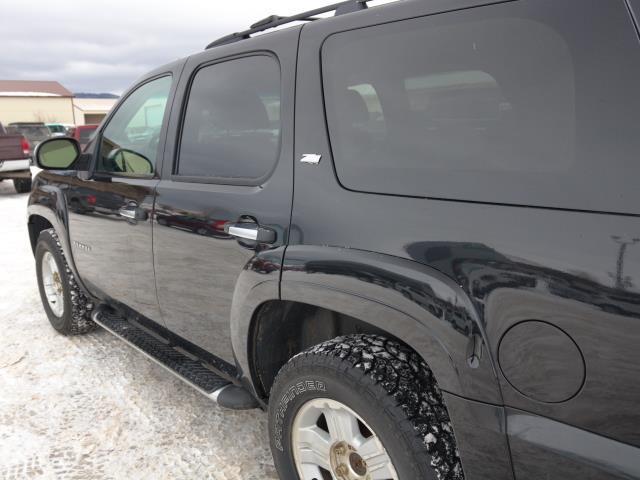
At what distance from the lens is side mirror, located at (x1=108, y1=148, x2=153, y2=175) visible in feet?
9.32

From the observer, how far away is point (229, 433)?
2.75 meters

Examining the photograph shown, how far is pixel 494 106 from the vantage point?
57.4 inches

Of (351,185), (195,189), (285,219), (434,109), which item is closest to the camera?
(434,109)

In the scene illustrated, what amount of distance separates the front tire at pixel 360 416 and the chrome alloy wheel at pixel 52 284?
8.53 feet

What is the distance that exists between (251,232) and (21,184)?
1254 centimetres

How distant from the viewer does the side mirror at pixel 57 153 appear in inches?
132

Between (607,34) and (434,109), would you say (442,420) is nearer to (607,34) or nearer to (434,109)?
(434,109)

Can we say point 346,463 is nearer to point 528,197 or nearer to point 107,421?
point 528,197

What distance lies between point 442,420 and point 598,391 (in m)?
0.51

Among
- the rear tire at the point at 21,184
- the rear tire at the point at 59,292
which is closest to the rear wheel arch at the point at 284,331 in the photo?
the rear tire at the point at 59,292

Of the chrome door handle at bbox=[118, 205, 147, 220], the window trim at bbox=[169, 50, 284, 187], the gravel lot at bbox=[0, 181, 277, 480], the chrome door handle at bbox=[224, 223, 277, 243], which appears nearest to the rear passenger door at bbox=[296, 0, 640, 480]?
the chrome door handle at bbox=[224, 223, 277, 243]

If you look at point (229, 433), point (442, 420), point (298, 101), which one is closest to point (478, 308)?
point (442, 420)

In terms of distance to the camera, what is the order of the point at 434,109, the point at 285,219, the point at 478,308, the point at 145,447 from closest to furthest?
1. the point at 478,308
2. the point at 434,109
3. the point at 285,219
4. the point at 145,447

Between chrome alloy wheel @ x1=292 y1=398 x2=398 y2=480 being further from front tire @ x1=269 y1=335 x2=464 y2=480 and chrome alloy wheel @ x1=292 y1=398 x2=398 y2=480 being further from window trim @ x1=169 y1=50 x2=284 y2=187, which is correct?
window trim @ x1=169 y1=50 x2=284 y2=187
